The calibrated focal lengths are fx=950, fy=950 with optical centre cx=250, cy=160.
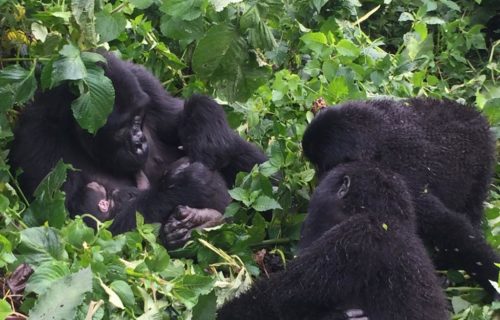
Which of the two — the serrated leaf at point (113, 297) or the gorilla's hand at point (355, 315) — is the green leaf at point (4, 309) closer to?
the serrated leaf at point (113, 297)

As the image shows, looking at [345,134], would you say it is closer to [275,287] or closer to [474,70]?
[275,287]

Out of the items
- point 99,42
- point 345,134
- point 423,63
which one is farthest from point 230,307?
point 423,63

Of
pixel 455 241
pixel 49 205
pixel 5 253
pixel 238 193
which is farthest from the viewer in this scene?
pixel 238 193

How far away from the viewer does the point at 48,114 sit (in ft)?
15.6

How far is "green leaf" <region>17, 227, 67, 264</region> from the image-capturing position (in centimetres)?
347

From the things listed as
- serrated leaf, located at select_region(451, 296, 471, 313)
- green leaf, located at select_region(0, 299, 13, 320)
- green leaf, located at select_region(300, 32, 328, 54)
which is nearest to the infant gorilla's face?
green leaf, located at select_region(300, 32, 328, 54)

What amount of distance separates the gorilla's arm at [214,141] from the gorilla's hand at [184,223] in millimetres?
366

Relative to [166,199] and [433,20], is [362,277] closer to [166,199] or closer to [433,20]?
[166,199]

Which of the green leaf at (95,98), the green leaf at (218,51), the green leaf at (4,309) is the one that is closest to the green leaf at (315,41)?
the green leaf at (218,51)

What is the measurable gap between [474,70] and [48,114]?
10.5 feet

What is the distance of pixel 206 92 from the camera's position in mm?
5438

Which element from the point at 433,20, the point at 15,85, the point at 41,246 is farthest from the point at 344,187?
the point at 433,20

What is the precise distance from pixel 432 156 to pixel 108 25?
5.45 feet

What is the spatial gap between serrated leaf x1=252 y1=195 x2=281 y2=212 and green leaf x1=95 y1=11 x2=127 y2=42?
101 centimetres
